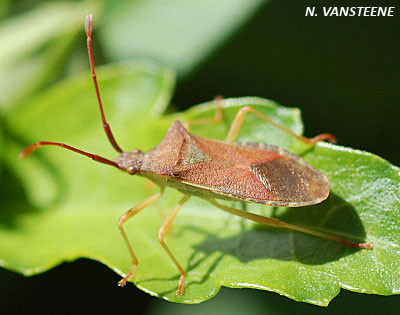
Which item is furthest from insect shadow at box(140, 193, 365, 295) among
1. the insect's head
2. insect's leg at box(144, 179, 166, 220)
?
the insect's head

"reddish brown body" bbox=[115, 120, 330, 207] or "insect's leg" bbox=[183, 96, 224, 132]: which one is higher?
"insect's leg" bbox=[183, 96, 224, 132]

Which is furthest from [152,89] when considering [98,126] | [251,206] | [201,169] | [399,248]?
[399,248]

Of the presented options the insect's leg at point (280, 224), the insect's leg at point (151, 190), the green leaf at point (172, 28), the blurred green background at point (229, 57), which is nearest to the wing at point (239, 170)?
the insect's leg at point (280, 224)

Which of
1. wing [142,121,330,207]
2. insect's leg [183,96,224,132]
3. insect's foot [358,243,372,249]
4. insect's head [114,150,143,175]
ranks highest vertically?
insect's leg [183,96,224,132]

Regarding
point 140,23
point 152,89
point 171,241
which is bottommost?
point 171,241

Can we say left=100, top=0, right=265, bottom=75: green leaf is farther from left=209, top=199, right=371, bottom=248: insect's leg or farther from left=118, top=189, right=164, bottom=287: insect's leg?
left=209, top=199, right=371, bottom=248: insect's leg

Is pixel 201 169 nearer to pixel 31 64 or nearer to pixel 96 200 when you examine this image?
pixel 96 200
